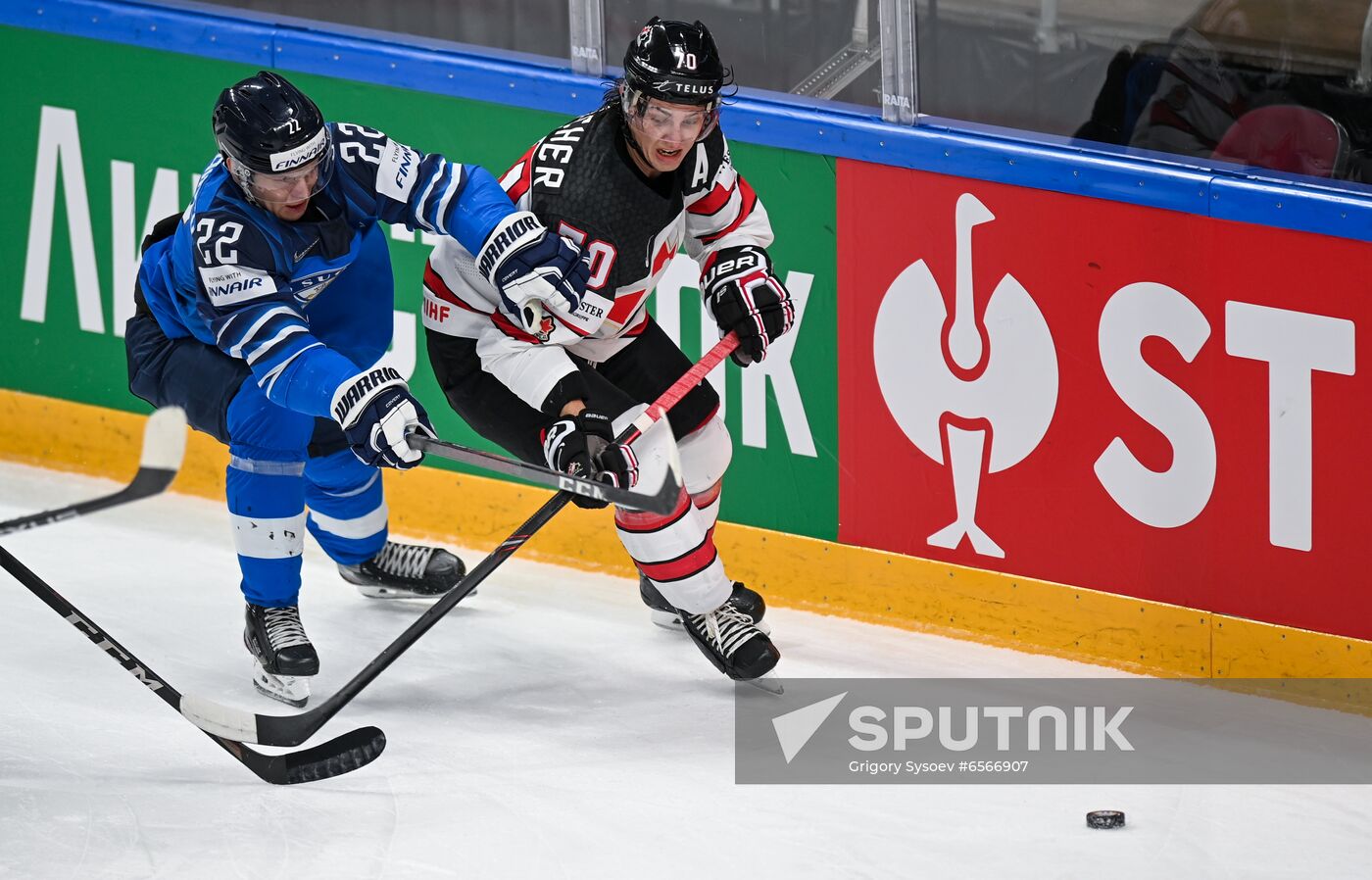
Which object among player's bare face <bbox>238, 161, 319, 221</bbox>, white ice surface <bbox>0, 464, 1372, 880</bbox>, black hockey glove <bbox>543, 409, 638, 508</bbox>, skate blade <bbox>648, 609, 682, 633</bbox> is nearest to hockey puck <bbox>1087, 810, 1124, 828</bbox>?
white ice surface <bbox>0, 464, 1372, 880</bbox>

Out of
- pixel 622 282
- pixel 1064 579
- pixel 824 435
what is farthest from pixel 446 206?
pixel 1064 579

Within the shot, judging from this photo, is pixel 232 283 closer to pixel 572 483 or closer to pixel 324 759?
pixel 572 483

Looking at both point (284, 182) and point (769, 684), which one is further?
point (769, 684)

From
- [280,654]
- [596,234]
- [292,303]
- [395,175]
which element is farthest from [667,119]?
[280,654]

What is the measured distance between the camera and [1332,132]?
3562mm

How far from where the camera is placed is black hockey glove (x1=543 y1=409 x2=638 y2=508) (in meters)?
3.27

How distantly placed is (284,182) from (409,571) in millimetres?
1098

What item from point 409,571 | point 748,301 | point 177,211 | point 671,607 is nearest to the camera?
point 748,301

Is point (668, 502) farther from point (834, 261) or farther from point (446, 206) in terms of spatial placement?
point (834, 261)

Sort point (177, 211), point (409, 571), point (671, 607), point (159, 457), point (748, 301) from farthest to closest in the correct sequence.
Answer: point (177, 211)
point (409, 571)
point (671, 607)
point (748, 301)
point (159, 457)

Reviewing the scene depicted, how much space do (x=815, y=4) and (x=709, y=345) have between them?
2.44 ft

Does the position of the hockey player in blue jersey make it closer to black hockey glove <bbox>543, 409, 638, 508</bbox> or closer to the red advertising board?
black hockey glove <bbox>543, 409, 638, 508</bbox>

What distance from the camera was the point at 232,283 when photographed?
3258 millimetres

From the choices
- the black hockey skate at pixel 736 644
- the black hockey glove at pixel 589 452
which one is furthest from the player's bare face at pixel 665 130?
the black hockey skate at pixel 736 644
